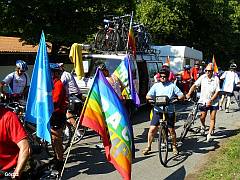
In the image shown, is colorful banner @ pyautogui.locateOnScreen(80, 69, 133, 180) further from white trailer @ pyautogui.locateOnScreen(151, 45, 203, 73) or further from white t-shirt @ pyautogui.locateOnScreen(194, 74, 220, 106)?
white trailer @ pyautogui.locateOnScreen(151, 45, 203, 73)

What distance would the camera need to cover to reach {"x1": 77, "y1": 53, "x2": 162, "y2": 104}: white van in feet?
42.2

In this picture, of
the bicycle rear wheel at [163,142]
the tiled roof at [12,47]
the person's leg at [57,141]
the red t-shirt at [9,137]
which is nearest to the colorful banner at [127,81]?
the bicycle rear wheel at [163,142]

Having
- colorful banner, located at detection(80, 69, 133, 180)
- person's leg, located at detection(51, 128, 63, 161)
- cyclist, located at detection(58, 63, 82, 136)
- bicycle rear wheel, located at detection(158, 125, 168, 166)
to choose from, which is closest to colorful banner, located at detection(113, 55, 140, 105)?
cyclist, located at detection(58, 63, 82, 136)

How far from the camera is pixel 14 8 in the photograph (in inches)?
800

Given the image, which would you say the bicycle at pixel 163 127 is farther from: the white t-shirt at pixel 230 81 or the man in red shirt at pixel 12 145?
the white t-shirt at pixel 230 81

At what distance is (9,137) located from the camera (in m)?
3.95

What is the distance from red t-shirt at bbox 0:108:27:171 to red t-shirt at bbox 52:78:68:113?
323 cm

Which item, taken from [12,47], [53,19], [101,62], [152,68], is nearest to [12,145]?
[101,62]

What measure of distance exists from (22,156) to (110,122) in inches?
87.3

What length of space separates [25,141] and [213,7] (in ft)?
122

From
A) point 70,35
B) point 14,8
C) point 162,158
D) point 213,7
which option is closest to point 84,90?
point 162,158

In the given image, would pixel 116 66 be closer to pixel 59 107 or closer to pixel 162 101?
pixel 162 101

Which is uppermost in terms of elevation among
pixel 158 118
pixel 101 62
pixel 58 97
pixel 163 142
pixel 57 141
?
pixel 101 62

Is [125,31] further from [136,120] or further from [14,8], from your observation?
[14,8]
